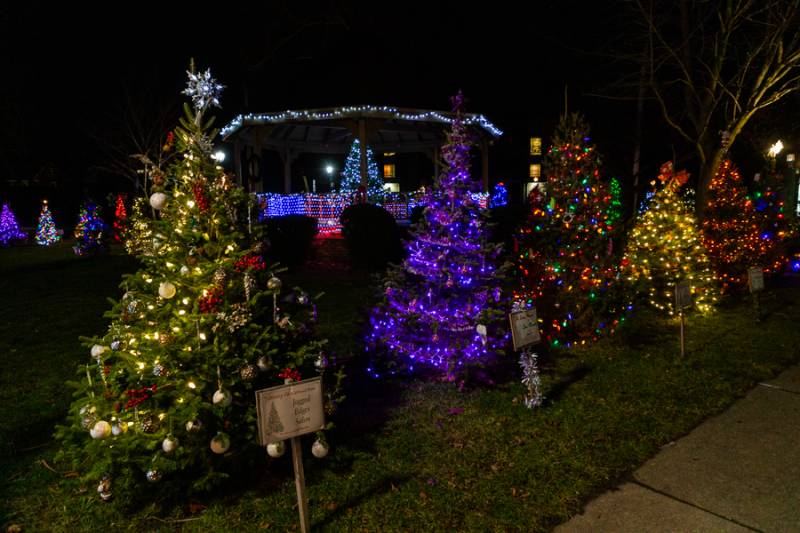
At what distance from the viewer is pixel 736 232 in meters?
10.2

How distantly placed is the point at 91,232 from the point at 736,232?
57.8 feet

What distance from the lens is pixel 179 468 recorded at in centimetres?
344

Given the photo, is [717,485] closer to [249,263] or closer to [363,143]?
[249,263]

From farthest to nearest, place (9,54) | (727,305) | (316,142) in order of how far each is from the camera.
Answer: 1. (9,54)
2. (316,142)
3. (727,305)

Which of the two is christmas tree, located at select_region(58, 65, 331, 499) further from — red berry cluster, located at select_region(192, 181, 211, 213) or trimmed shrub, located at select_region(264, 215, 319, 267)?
trimmed shrub, located at select_region(264, 215, 319, 267)

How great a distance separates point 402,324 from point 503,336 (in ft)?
3.62

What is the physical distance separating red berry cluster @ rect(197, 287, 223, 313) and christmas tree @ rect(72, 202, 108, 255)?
51.8ft

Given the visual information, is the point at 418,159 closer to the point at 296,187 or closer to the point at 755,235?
the point at 296,187

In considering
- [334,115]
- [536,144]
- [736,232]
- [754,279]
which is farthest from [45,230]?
[536,144]

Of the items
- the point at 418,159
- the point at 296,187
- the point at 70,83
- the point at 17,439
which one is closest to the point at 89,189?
the point at 70,83

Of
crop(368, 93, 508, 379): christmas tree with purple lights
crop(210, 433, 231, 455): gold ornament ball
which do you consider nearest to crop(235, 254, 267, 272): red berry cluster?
crop(210, 433, 231, 455): gold ornament ball

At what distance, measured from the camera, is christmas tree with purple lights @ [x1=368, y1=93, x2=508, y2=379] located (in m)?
5.53

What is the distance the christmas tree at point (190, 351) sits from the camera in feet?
11.3

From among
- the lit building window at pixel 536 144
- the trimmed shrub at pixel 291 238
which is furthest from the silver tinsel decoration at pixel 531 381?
the lit building window at pixel 536 144
